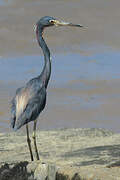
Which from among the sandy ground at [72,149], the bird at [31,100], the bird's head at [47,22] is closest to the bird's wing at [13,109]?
the bird at [31,100]

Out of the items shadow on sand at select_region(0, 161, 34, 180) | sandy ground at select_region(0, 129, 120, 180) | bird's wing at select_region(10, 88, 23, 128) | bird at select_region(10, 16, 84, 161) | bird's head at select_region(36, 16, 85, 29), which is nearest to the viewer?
shadow on sand at select_region(0, 161, 34, 180)

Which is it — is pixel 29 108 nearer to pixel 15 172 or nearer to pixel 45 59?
pixel 45 59

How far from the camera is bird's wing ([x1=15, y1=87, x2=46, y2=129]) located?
29.6ft

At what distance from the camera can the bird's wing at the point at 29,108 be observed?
901 cm

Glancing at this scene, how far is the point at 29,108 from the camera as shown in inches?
357

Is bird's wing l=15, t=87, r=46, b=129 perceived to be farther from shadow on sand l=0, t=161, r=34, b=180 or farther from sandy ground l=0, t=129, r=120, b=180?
sandy ground l=0, t=129, r=120, b=180

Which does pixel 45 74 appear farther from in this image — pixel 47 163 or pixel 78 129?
pixel 78 129

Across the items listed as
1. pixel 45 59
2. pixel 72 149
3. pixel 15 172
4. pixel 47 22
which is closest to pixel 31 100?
pixel 45 59

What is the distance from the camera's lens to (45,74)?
920 centimetres

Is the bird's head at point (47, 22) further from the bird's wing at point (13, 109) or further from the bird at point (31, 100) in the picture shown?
the bird's wing at point (13, 109)

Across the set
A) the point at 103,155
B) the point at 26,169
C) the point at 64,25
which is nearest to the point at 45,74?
the point at 64,25

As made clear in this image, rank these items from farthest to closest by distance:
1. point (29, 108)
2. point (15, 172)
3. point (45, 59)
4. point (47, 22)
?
1. point (47, 22)
2. point (45, 59)
3. point (15, 172)
4. point (29, 108)

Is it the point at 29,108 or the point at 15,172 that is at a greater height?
the point at 29,108

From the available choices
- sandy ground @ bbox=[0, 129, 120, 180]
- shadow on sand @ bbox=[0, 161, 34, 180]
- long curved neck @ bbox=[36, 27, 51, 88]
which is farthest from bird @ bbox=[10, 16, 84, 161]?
sandy ground @ bbox=[0, 129, 120, 180]
